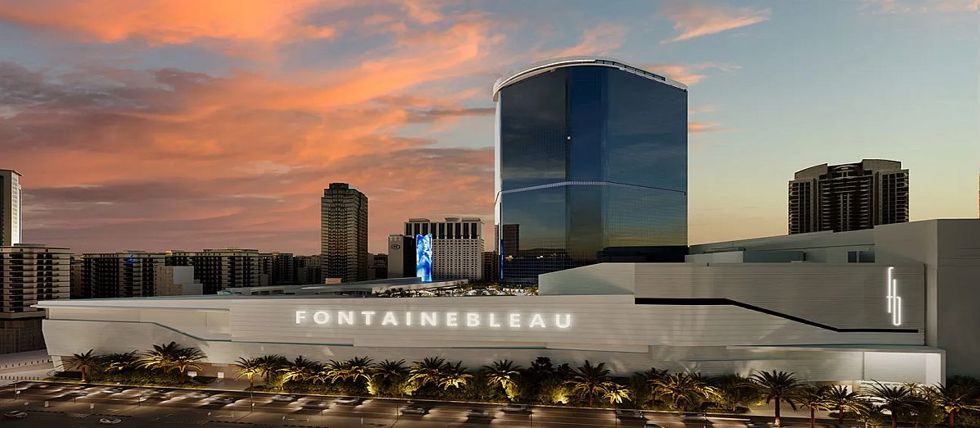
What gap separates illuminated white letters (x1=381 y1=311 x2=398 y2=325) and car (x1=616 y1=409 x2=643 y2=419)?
21.9 meters

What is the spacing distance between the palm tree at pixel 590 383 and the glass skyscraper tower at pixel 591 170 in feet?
310

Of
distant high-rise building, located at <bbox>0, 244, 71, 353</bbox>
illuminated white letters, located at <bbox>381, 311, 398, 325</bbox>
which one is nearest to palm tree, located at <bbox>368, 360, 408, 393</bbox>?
illuminated white letters, located at <bbox>381, 311, 398, 325</bbox>

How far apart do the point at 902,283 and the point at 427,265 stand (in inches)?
4480

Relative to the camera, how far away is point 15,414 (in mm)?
39406

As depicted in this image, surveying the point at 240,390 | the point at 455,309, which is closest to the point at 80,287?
the point at 240,390

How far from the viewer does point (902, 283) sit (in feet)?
133

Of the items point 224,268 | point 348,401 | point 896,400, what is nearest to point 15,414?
point 348,401

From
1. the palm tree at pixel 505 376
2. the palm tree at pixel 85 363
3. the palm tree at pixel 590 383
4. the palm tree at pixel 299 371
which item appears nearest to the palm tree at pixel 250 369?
the palm tree at pixel 299 371

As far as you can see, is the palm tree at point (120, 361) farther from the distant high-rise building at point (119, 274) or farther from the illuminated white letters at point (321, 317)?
the distant high-rise building at point (119, 274)

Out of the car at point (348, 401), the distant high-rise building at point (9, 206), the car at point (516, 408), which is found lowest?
the car at point (348, 401)

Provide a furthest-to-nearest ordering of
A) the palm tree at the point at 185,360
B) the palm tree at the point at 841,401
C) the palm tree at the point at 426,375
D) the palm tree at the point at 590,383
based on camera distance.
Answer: the palm tree at the point at 185,360
the palm tree at the point at 426,375
the palm tree at the point at 590,383
the palm tree at the point at 841,401

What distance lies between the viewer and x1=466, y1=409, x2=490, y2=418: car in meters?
38.3

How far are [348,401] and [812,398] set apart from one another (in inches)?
1440

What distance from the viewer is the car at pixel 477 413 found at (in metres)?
38.3
